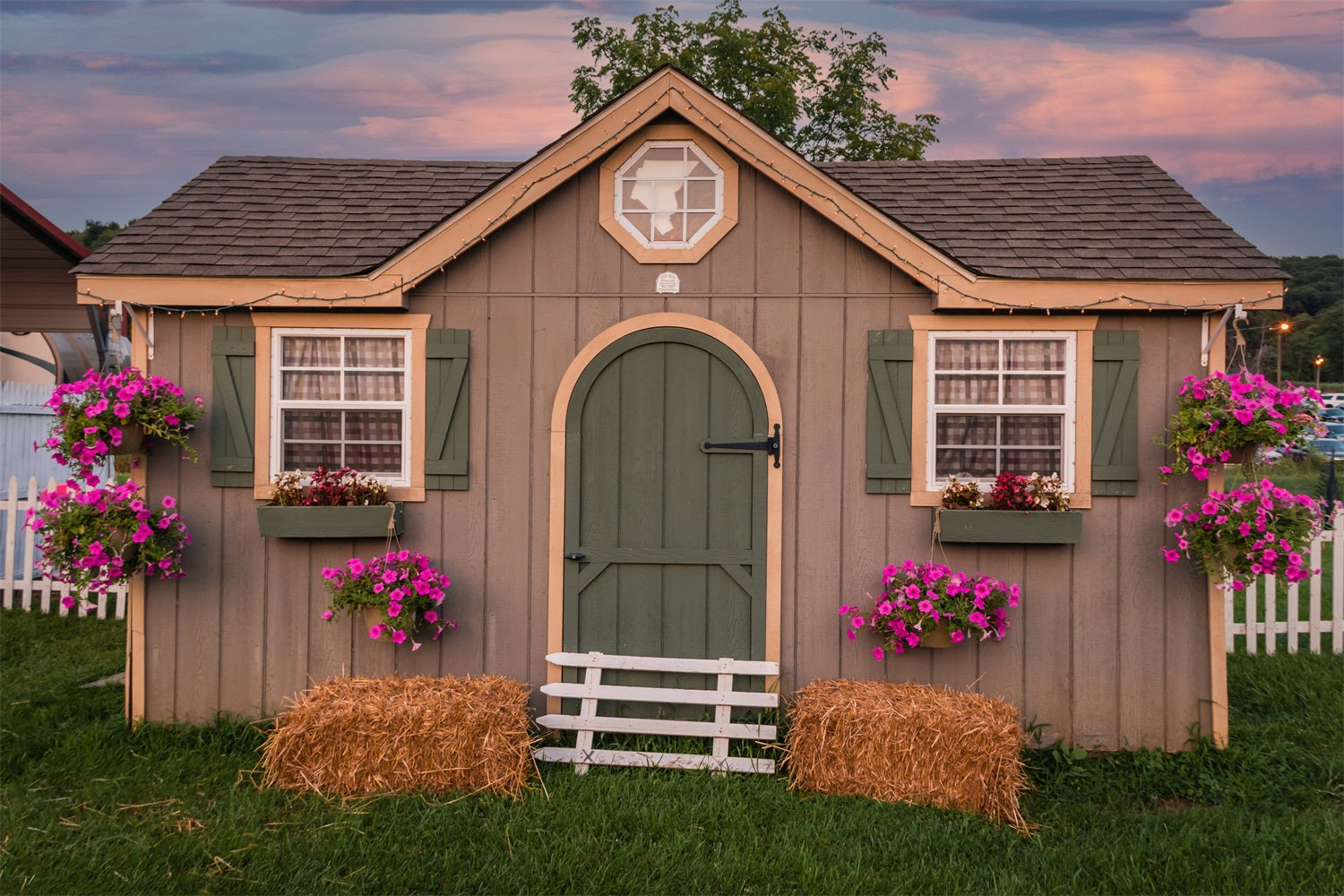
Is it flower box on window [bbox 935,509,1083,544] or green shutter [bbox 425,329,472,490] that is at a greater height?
green shutter [bbox 425,329,472,490]

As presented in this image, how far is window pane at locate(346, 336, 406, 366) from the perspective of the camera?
500cm

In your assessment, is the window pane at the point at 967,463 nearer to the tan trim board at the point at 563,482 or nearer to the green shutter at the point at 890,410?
the green shutter at the point at 890,410

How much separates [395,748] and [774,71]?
13217 mm

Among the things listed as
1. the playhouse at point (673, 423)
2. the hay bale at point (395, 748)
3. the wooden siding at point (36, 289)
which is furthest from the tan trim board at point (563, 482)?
the wooden siding at point (36, 289)

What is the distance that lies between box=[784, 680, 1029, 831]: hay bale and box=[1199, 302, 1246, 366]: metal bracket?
234 cm

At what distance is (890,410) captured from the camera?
15.9 feet

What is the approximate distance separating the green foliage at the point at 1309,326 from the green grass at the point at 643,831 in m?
32.5

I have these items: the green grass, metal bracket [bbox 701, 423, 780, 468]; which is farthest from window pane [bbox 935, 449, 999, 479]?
the green grass

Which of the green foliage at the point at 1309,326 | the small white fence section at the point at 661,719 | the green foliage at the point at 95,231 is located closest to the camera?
the small white fence section at the point at 661,719

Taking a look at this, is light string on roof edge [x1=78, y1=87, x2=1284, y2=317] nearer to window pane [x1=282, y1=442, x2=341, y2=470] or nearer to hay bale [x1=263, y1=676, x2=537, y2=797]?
window pane [x1=282, y1=442, x2=341, y2=470]

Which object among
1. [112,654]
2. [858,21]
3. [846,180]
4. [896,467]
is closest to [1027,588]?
[896,467]

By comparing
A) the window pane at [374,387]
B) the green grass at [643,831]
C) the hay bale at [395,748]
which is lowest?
the green grass at [643,831]

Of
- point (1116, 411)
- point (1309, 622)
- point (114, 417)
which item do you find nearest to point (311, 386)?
point (114, 417)

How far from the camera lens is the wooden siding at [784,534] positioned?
4844mm
